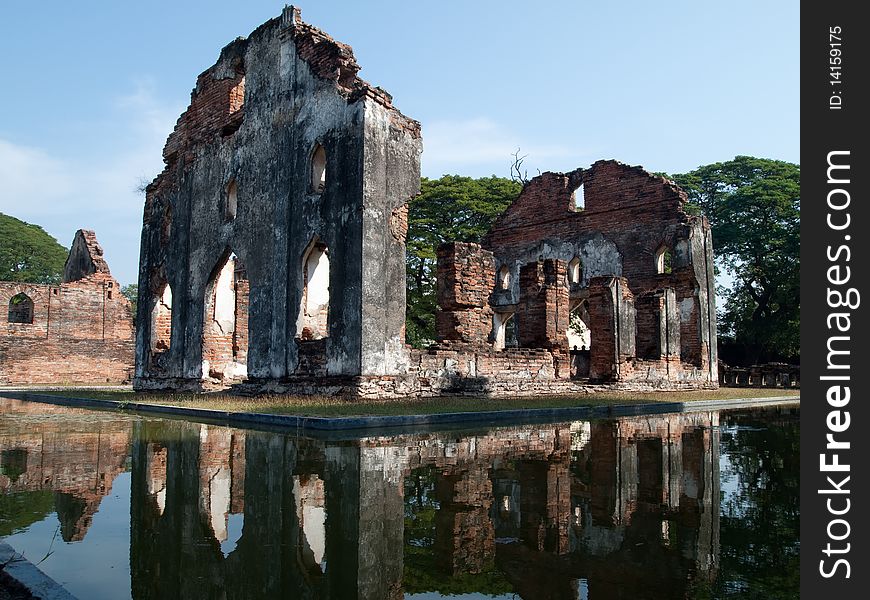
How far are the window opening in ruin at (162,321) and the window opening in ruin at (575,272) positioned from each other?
13.6 meters

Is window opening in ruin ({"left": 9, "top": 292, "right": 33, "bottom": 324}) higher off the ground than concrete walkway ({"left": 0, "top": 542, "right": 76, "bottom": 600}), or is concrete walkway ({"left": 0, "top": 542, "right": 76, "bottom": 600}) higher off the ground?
window opening in ruin ({"left": 9, "top": 292, "right": 33, "bottom": 324})

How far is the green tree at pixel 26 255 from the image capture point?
4984 cm

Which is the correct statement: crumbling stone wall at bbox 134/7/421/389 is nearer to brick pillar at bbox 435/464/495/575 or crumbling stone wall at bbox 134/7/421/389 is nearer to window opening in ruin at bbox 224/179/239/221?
window opening in ruin at bbox 224/179/239/221

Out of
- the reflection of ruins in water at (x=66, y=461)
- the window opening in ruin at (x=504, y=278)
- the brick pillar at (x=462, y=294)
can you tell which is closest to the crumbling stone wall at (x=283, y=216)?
the brick pillar at (x=462, y=294)

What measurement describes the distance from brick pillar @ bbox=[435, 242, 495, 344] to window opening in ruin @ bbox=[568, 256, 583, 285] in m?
11.1

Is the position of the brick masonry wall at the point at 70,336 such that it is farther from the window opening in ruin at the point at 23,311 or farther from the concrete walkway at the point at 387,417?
the concrete walkway at the point at 387,417

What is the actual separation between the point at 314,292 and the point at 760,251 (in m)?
27.1

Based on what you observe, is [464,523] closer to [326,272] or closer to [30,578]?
[30,578]

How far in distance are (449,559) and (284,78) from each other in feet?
45.3

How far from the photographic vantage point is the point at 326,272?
14484 mm

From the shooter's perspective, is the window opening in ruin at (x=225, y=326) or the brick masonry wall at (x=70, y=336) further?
the brick masonry wall at (x=70, y=336)

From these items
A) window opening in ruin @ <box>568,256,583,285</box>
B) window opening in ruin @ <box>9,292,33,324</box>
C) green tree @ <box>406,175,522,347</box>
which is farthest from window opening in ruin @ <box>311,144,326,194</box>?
window opening in ruin @ <box>9,292,33,324</box>

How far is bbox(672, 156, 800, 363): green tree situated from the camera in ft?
105

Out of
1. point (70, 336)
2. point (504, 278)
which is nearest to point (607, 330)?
point (504, 278)
